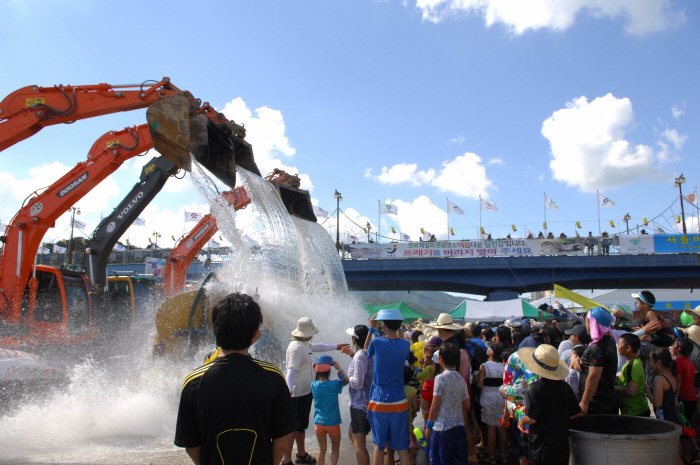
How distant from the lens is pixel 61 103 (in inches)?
356

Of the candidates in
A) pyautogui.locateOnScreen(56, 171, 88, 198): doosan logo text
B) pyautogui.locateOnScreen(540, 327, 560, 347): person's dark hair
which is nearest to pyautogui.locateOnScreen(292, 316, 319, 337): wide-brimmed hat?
pyautogui.locateOnScreen(540, 327, 560, 347): person's dark hair

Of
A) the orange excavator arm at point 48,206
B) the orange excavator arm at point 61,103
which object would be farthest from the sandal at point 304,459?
the orange excavator arm at point 61,103

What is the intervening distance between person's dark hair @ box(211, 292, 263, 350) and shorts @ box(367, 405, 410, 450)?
2.73 metres

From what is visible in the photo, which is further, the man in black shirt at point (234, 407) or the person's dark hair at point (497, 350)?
the person's dark hair at point (497, 350)

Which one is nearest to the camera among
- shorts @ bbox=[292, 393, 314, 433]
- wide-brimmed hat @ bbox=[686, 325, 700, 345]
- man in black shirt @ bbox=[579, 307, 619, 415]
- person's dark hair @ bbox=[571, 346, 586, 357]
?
man in black shirt @ bbox=[579, 307, 619, 415]

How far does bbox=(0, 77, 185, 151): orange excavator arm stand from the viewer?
8.69 m

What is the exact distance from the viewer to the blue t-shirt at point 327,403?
5.19 m

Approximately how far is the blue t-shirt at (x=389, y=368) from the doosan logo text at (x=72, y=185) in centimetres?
819

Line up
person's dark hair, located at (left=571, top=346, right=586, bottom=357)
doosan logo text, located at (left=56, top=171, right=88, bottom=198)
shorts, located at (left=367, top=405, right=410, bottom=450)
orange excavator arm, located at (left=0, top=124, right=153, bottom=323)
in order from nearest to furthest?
1. shorts, located at (left=367, top=405, right=410, bottom=450)
2. person's dark hair, located at (left=571, top=346, right=586, bottom=357)
3. orange excavator arm, located at (left=0, top=124, right=153, bottom=323)
4. doosan logo text, located at (left=56, top=171, right=88, bottom=198)

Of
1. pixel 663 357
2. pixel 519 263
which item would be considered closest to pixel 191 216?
pixel 519 263

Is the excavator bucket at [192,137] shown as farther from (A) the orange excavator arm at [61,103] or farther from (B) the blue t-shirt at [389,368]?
(B) the blue t-shirt at [389,368]

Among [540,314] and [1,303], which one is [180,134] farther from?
[540,314]

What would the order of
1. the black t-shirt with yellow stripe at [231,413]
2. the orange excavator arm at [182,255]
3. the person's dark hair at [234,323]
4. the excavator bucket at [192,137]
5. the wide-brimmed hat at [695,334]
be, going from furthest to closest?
the orange excavator arm at [182,255] → the excavator bucket at [192,137] → the wide-brimmed hat at [695,334] → the person's dark hair at [234,323] → the black t-shirt with yellow stripe at [231,413]

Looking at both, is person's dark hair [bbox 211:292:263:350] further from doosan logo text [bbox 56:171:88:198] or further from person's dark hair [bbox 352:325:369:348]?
doosan logo text [bbox 56:171:88:198]
